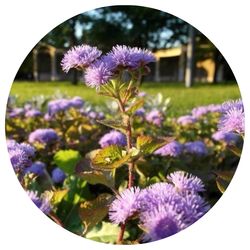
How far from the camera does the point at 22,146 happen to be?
121cm

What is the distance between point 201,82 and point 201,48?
0.29m

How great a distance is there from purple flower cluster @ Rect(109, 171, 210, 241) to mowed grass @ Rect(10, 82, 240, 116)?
119 centimetres

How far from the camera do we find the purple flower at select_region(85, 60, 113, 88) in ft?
3.50

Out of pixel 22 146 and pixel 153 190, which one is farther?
pixel 22 146

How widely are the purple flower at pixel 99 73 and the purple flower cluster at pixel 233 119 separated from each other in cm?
28

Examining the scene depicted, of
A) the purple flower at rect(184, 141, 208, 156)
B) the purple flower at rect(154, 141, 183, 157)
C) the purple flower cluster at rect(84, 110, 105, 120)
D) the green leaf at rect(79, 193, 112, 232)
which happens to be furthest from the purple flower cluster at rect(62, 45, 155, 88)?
the purple flower cluster at rect(84, 110, 105, 120)

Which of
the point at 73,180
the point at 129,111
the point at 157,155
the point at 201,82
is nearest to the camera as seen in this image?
the point at 129,111

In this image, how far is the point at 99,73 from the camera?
3.49 ft

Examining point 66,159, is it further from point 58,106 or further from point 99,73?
point 99,73

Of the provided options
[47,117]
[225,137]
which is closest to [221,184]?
[225,137]

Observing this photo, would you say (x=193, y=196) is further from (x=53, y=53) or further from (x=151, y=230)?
(x=53, y=53)

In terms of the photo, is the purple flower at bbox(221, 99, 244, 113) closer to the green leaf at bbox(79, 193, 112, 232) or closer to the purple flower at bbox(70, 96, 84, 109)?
the green leaf at bbox(79, 193, 112, 232)

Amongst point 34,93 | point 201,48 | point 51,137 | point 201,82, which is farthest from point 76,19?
point 34,93

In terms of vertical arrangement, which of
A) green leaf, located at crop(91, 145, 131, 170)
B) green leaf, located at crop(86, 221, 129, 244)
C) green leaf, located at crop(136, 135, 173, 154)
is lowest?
green leaf, located at crop(86, 221, 129, 244)
